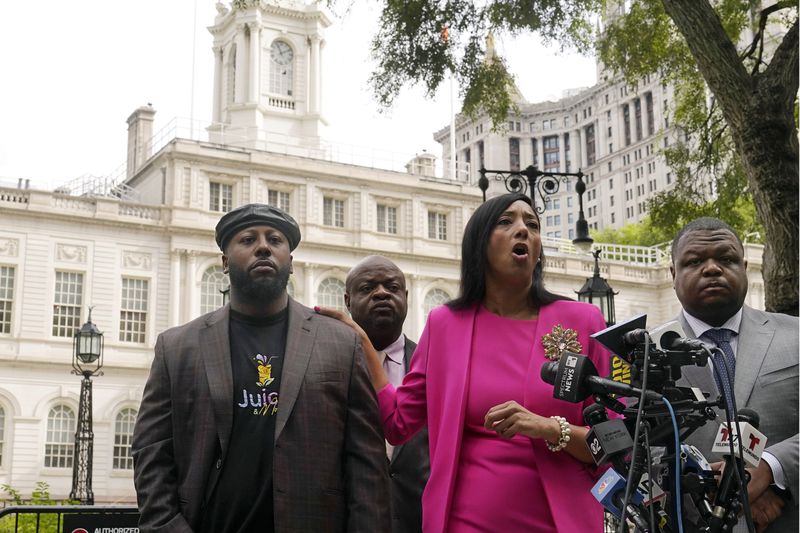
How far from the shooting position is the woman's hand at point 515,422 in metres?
2.88

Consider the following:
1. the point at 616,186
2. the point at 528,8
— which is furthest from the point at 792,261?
the point at 616,186

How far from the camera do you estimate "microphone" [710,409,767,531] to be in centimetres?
269

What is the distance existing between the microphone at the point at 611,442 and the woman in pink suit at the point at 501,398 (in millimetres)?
240

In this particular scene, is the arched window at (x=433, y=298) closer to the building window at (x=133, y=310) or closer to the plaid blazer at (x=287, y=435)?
the building window at (x=133, y=310)

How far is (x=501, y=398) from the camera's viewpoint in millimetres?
3137

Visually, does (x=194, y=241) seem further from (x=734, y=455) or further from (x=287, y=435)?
(x=734, y=455)

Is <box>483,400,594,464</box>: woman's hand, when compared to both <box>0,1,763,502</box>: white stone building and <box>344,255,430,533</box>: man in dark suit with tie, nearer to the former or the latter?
<box>344,255,430,533</box>: man in dark suit with tie

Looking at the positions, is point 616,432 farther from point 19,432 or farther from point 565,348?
point 19,432

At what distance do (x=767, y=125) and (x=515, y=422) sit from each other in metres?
5.41

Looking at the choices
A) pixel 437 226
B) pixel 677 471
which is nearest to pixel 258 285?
pixel 677 471

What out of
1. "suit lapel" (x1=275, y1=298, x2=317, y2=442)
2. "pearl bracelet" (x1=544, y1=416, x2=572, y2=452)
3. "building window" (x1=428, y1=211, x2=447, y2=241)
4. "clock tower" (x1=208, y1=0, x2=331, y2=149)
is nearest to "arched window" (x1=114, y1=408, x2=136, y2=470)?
"clock tower" (x1=208, y1=0, x2=331, y2=149)

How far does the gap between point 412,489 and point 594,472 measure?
47.4 inches

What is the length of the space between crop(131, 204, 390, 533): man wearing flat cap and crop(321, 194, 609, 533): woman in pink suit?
8.9 inches

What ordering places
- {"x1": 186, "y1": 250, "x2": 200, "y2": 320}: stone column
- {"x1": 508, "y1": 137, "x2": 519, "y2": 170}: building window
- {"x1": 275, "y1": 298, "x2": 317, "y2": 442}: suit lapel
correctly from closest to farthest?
{"x1": 275, "y1": 298, "x2": 317, "y2": 442}: suit lapel < {"x1": 186, "y1": 250, "x2": 200, "y2": 320}: stone column < {"x1": 508, "y1": 137, "x2": 519, "y2": 170}: building window
